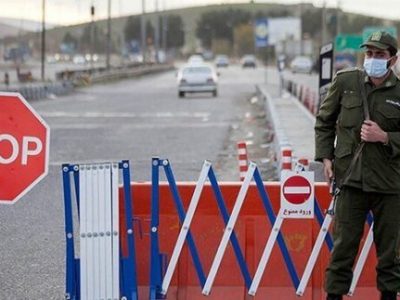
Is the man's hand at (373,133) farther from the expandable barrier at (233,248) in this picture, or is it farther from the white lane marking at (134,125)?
the white lane marking at (134,125)

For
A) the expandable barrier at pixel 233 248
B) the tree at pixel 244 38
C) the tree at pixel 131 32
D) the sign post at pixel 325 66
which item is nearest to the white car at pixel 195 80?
the sign post at pixel 325 66

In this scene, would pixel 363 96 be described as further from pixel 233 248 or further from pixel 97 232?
pixel 97 232

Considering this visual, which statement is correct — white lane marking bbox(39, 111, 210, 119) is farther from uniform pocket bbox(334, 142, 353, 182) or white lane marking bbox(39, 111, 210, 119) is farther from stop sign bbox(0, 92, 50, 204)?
uniform pocket bbox(334, 142, 353, 182)

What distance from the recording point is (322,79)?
46.4ft

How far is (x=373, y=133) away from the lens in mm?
5625

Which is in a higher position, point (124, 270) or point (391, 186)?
point (391, 186)

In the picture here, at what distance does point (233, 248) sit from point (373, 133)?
4.66 feet

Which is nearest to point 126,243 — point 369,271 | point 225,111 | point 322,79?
point 369,271

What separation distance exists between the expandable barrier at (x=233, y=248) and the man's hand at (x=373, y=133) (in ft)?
3.13

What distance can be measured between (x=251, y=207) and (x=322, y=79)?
786cm

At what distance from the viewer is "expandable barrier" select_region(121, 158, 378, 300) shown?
641cm

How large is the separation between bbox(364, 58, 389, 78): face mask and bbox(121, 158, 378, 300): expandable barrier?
3.65ft

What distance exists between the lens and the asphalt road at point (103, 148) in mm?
8180

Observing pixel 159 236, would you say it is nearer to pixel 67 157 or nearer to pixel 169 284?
pixel 169 284
